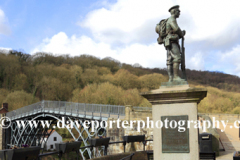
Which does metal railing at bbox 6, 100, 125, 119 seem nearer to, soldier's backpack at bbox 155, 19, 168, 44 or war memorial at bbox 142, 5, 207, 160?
soldier's backpack at bbox 155, 19, 168, 44

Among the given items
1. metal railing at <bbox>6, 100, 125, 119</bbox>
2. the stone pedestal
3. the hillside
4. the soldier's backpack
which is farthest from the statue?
the hillside

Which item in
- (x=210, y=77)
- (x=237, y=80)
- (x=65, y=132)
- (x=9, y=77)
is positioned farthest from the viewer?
(x=210, y=77)

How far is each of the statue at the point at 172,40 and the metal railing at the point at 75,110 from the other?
58.6ft

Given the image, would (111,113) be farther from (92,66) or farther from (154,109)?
(92,66)

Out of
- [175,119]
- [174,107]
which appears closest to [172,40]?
[174,107]

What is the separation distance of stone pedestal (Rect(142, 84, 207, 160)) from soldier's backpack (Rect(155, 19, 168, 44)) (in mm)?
1360

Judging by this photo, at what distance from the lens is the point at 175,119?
6.02 metres

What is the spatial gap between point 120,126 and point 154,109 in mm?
15349

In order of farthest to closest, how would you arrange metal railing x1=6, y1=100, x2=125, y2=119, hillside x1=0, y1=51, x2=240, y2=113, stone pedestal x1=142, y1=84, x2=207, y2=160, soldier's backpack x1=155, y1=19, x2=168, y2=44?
hillside x1=0, y1=51, x2=240, y2=113 < metal railing x1=6, y1=100, x2=125, y2=119 < soldier's backpack x1=155, y1=19, x2=168, y2=44 < stone pedestal x1=142, y1=84, x2=207, y2=160

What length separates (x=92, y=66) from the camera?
83125 mm

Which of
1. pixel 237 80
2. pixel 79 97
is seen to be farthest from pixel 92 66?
pixel 237 80

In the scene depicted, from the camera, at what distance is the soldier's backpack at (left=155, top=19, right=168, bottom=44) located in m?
6.65

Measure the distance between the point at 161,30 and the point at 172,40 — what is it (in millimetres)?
409

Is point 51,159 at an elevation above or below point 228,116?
below
